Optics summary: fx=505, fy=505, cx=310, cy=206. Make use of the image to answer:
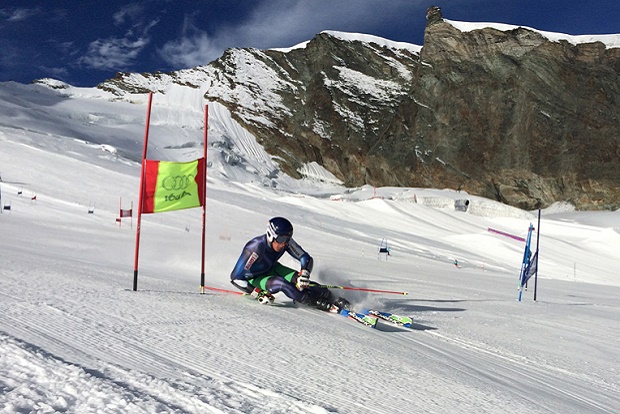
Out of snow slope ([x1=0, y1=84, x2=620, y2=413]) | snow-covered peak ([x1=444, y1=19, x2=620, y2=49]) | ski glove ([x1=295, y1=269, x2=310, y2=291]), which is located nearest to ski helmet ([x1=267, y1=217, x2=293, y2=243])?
ski glove ([x1=295, y1=269, x2=310, y2=291])

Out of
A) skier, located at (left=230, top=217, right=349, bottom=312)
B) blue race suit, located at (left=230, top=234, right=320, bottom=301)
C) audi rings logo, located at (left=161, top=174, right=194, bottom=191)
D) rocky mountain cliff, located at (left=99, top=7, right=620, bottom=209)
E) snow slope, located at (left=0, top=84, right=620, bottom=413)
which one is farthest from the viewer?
rocky mountain cliff, located at (left=99, top=7, right=620, bottom=209)

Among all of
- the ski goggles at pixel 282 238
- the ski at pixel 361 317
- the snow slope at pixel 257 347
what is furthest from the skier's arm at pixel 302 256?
the ski at pixel 361 317

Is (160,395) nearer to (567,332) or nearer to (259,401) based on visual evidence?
(259,401)

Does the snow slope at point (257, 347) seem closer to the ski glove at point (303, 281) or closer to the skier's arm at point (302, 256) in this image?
the ski glove at point (303, 281)

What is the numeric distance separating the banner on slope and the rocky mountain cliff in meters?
66.4

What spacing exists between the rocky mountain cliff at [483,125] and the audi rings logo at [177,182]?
218 feet

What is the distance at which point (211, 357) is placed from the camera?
315cm

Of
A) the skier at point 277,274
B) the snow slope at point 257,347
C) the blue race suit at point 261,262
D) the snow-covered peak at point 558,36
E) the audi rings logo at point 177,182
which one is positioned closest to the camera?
the snow slope at point 257,347

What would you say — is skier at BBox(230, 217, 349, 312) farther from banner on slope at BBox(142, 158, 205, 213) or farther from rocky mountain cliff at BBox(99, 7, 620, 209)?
rocky mountain cliff at BBox(99, 7, 620, 209)

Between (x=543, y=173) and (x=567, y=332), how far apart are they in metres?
64.2

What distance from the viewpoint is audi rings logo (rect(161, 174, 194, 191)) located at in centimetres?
669

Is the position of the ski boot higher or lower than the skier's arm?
lower

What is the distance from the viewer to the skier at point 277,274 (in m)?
6.57

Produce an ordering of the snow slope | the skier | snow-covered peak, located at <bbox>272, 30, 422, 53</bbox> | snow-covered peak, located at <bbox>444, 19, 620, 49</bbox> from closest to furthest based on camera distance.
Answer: the snow slope, the skier, snow-covered peak, located at <bbox>444, 19, 620, 49</bbox>, snow-covered peak, located at <bbox>272, 30, 422, 53</bbox>
